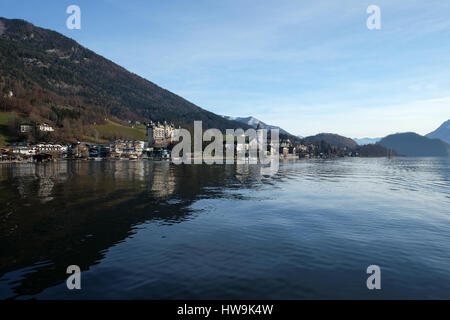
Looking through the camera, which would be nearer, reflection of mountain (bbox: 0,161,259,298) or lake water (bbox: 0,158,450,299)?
lake water (bbox: 0,158,450,299)

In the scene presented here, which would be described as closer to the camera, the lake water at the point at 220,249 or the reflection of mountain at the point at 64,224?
the lake water at the point at 220,249

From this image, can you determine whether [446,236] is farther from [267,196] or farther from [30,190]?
[30,190]

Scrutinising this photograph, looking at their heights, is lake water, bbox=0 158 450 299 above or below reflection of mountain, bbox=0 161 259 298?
below

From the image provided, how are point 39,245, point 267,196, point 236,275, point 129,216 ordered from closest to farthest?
1. point 236,275
2. point 39,245
3. point 129,216
4. point 267,196

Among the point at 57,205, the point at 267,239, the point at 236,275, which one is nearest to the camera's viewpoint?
the point at 236,275

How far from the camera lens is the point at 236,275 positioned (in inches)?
669

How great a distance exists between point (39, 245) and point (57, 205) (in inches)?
688

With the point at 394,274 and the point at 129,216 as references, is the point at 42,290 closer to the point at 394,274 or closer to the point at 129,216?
the point at 129,216

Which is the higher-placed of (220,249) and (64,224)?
(64,224)

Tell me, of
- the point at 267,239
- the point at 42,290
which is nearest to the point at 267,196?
the point at 267,239

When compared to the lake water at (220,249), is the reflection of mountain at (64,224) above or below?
above

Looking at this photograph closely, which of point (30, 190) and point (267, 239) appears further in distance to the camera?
point (30, 190)

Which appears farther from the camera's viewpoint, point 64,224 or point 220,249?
point 64,224

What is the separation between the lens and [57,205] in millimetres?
37125
